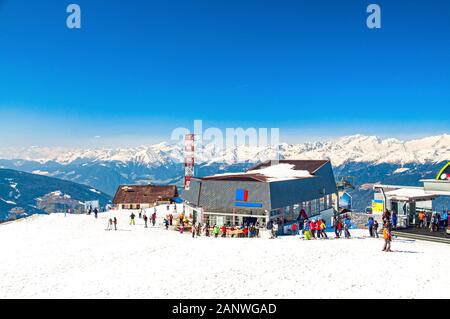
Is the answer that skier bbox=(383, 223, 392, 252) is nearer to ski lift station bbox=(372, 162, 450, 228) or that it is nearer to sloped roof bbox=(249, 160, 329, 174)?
ski lift station bbox=(372, 162, 450, 228)

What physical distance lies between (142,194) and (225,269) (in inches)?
3177

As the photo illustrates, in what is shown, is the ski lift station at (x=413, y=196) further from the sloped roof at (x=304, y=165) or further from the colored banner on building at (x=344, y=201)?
the colored banner on building at (x=344, y=201)

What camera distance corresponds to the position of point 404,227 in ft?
119

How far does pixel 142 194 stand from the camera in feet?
331

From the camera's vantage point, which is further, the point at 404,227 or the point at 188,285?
the point at 404,227

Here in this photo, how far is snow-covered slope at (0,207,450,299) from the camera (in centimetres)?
1862

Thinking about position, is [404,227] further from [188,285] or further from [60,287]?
[60,287]

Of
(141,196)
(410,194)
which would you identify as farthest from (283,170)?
(141,196)

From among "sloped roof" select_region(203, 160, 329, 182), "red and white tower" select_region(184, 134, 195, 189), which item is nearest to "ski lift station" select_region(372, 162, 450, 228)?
"sloped roof" select_region(203, 160, 329, 182)

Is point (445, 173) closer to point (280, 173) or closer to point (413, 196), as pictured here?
point (413, 196)
